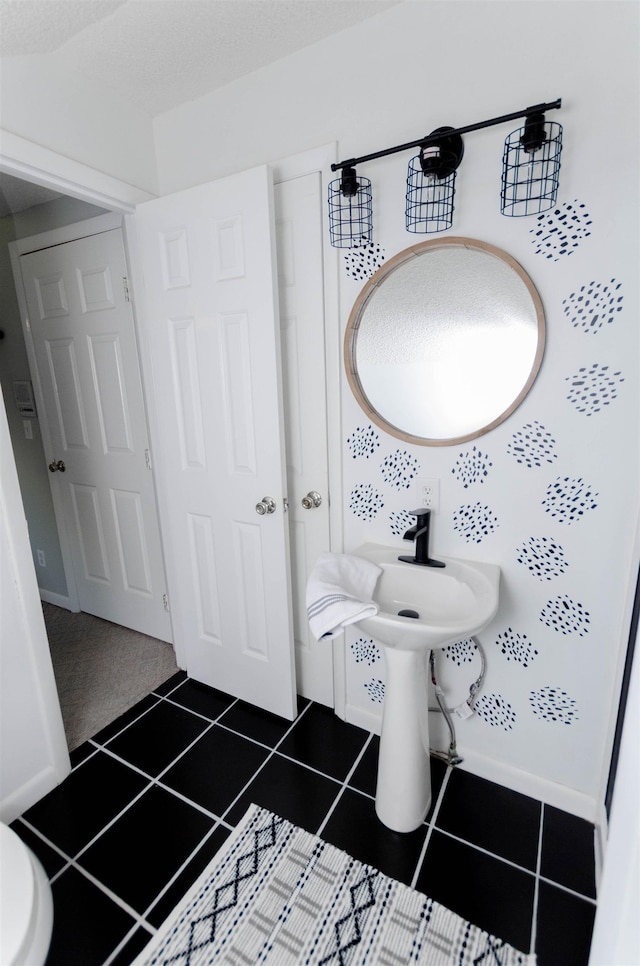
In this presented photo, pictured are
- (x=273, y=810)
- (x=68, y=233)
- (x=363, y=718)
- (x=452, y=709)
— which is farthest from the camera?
(x=68, y=233)

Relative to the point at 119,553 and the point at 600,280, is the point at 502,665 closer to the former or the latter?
the point at 600,280

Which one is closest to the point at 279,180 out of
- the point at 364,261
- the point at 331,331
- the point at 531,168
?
the point at 364,261

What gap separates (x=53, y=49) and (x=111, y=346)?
1.08 meters

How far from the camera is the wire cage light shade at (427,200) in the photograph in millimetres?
1363

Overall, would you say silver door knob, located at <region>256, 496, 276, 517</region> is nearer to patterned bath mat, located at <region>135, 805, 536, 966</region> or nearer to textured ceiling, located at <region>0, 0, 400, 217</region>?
patterned bath mat, located at <region>135, 805, 536, 966</region>

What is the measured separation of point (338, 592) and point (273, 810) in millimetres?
838

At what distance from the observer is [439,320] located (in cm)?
145

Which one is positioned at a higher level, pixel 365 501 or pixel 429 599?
pixel 365 501

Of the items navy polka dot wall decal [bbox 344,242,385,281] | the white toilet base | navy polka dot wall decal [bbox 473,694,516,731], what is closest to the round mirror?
navy polka dot wall decal [bbox 344,242,385,281]

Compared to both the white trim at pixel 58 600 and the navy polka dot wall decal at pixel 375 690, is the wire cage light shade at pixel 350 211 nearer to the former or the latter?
the navy polka dot wall decal at pixel 375 690

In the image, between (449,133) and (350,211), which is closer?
(449,133)

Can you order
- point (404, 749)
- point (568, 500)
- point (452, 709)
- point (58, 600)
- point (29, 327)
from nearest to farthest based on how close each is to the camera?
point (568, 500)
point (404, 749)
point (452, 709)
point (29, 327)
point (58, 600)

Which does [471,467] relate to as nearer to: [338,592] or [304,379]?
[338,592]

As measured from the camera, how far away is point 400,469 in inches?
63.3
